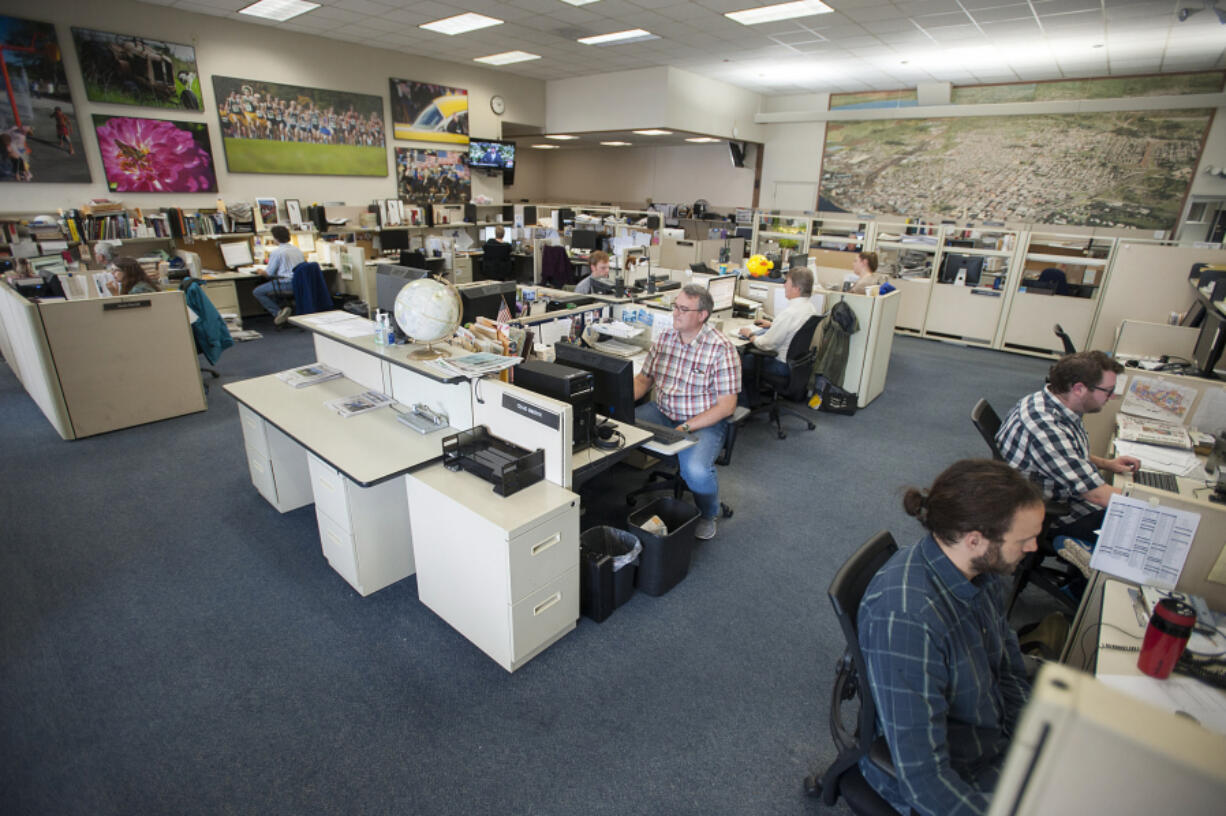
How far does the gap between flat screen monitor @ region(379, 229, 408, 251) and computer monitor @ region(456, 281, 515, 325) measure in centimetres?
502

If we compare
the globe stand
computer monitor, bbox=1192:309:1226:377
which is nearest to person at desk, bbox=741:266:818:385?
computer monitor, bbox=1192:309:1226:377

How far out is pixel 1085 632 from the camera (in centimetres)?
183

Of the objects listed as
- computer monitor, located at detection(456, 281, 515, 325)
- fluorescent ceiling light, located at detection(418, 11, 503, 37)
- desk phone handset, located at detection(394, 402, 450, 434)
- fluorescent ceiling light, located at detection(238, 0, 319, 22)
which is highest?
fluorescent ceiling light, located at detection(418, 11, 503, 37)

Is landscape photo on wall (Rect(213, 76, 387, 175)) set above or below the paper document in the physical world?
above

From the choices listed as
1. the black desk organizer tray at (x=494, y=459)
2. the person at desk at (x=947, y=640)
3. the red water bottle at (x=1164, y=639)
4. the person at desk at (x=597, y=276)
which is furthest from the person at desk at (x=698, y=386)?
the person at desk at (x=597, y=276)

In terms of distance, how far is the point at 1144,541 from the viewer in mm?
1692

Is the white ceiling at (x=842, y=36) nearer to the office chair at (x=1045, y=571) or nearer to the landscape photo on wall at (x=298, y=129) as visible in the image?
the landscape photo on wall at (x=298, y=129)

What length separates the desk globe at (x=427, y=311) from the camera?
2477 millimetres

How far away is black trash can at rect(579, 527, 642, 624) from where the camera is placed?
7.75 ft

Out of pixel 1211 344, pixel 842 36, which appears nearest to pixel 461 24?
pixel 842 36

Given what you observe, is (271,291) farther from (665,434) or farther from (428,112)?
(665,434)

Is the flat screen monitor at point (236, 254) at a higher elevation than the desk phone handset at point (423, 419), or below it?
higher

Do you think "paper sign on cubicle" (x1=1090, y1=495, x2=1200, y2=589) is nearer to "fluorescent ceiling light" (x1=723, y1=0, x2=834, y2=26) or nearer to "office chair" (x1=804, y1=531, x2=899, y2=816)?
"office chair" (x1=804, y1=531, x2=899, y2=816)

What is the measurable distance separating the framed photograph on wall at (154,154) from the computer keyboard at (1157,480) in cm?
821
